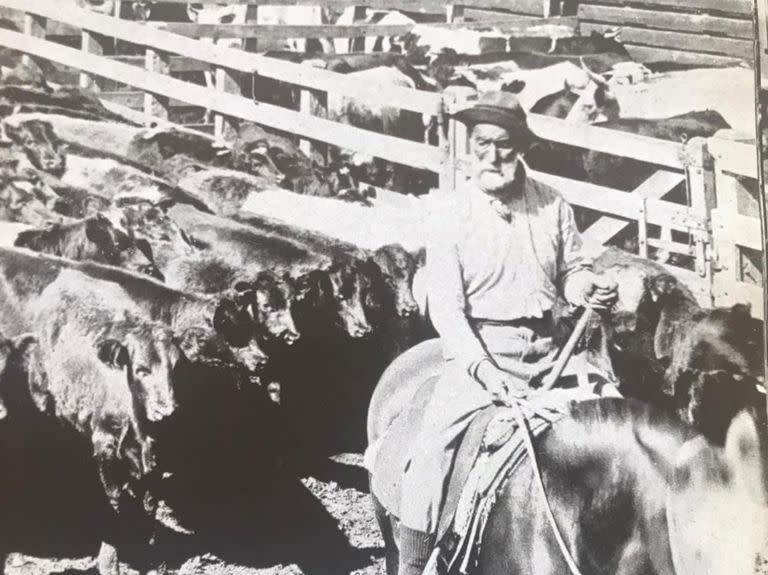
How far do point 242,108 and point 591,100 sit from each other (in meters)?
1.80

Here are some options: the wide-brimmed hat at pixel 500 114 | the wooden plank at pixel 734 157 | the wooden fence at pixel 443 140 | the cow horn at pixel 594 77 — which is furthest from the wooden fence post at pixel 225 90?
the wooden plank at pixel 734 157

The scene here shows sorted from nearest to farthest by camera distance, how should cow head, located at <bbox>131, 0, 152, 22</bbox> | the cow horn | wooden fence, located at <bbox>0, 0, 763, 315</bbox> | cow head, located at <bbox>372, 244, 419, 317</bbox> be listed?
cow head, located at <bbox>372, 244, 419, 317</bbox>, wooden fence, located at <bbox>0, 0, 763, 315</bbox>, cow head, located at <bbox>131, 0, 152, 22</bbox>, the cow horn

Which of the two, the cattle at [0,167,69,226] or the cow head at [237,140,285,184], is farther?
the cow head at [237,140,285,184]

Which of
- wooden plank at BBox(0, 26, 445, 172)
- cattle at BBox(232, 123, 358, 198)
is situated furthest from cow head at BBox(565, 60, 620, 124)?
cattle at BBox(232, 123, 358, 198)

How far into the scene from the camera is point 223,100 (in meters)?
3.89

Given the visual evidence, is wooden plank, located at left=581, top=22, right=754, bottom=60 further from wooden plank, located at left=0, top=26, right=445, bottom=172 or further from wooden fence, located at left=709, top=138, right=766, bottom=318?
wooden plank, located at left=0, top=26, right=445, bottom=172

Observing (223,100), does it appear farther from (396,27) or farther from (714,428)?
(714,428)

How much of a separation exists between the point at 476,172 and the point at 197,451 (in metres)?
1.82

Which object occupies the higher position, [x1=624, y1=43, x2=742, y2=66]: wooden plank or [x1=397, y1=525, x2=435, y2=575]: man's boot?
[x1=624, y1=43, x2=742, y2=66]: wooden plank

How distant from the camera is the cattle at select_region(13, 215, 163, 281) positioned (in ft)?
11.9

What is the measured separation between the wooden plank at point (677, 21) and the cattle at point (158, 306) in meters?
2.47

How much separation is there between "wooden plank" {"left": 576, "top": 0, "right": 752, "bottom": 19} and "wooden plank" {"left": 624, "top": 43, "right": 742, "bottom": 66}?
24cm

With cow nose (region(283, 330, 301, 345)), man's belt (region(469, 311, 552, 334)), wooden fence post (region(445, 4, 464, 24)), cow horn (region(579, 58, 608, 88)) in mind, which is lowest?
cow nose (region(283, 330, 301, 345))

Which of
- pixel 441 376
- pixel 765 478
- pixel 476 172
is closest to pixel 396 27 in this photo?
pixel 476 172
